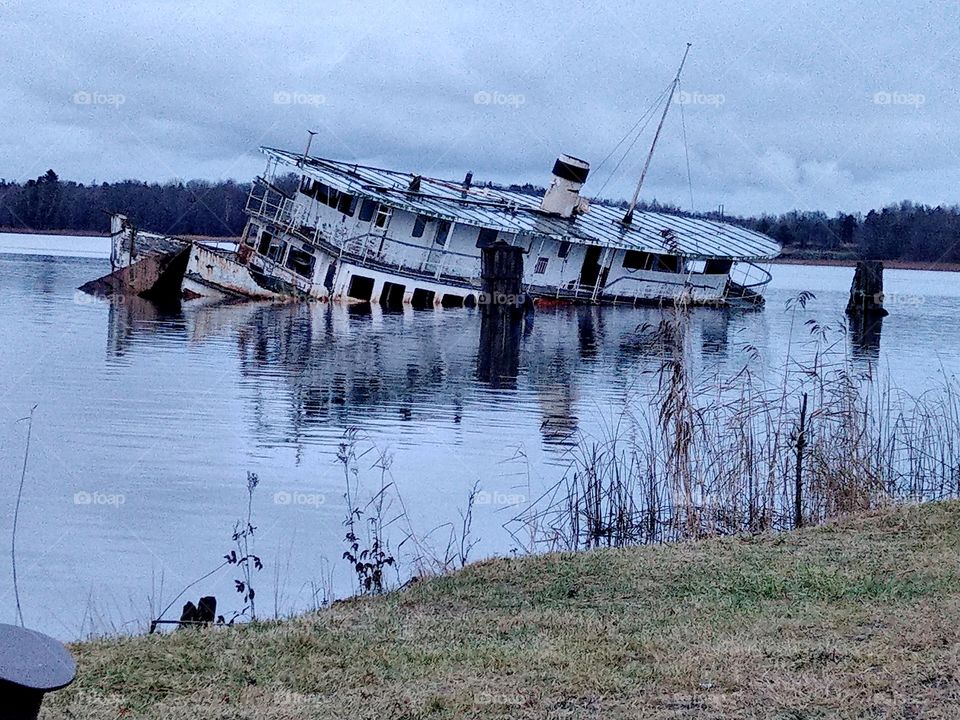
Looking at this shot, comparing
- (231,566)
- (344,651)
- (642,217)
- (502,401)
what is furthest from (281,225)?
(344,651)

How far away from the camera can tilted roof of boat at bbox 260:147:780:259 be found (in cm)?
4453

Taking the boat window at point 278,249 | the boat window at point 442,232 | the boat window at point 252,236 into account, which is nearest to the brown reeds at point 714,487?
the boat window at point 442,232

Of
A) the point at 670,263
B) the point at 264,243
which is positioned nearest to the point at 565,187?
the point at 670,263

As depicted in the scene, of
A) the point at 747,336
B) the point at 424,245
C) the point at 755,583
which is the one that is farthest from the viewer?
the point at 424,245

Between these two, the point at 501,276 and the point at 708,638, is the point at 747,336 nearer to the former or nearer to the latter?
the point at 501,276

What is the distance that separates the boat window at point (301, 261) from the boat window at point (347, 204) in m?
2.06

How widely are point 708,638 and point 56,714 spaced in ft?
10.7

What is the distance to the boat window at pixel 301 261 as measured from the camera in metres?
45.1

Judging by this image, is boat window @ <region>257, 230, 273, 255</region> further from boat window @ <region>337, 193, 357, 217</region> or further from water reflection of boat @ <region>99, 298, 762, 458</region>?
boat window @ <region>337, 193, 357, 217</region>

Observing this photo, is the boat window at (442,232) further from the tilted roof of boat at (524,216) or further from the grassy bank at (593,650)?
the grassy bank at (593,650)

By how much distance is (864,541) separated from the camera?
31.0 feet

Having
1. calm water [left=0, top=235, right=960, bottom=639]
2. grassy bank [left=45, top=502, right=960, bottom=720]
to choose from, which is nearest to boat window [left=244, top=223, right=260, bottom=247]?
calm water [left=0, top=235, right=960, bottom=639]

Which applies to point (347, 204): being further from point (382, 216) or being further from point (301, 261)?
point (301, 261)

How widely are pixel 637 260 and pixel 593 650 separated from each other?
46.3m
